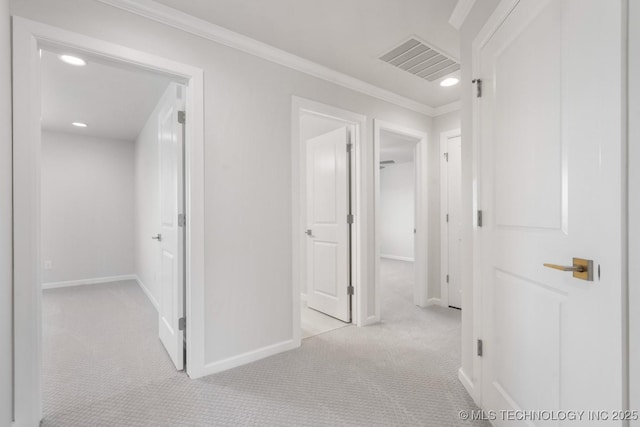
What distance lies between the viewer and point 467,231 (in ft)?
6.15

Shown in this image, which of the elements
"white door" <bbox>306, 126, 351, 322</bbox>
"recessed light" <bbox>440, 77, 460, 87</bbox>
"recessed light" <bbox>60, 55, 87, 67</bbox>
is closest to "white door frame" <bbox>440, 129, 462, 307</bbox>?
"recessed light" <bbox>440, 77, 460, 87</bbox>

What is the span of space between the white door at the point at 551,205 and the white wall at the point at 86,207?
5608mm

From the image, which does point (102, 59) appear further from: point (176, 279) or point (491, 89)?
point (491, 89)

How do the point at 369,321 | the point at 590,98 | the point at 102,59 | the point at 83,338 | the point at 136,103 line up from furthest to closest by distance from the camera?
1. the point at 136,103
2. the point at 369,321
3. the point at 83,338
4. the point at 102,59
5. the point at 590,98

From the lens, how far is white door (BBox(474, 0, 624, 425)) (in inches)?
34.6

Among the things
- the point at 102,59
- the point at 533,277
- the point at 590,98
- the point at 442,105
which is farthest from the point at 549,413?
the point at 442,105

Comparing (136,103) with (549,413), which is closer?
(549,413)

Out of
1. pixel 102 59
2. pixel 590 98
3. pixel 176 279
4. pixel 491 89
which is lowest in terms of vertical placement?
pixel 176 279

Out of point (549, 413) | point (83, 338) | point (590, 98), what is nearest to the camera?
point (590, 98)

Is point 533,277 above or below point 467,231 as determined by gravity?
below

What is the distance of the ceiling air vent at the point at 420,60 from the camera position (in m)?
2.36

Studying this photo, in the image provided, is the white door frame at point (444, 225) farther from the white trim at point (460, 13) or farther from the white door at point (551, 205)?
the white door at point (551, 205)

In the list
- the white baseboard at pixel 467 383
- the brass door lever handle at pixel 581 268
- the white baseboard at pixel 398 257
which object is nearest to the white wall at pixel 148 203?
the white baseboard at pixel 467 383

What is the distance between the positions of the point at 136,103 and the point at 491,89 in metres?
3.64
